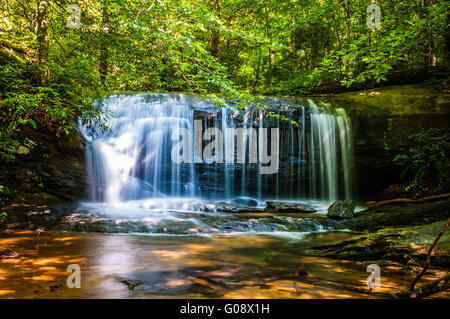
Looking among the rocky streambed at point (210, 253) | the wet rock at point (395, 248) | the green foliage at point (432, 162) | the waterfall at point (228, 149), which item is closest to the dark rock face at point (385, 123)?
the waterfall at point (228, 149)

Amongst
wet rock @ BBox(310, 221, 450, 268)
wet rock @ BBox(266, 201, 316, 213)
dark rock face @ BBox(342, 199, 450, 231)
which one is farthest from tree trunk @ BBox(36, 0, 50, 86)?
dark rock face @ BBox(342, 199, 450, 231)

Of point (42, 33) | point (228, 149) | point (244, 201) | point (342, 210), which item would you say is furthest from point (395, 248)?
point (228, 149)

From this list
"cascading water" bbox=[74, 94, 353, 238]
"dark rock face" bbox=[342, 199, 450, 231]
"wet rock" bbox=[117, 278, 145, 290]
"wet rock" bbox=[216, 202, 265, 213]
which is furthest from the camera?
"cascading water" bbox=[74, 94, 353, 238]

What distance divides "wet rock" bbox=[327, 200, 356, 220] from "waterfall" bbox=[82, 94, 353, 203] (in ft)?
9.74

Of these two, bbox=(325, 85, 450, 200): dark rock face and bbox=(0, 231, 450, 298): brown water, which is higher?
bbox=(325, 85, 450, 200): dark rock face

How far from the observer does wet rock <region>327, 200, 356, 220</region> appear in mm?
6593

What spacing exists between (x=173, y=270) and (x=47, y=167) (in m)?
5.55

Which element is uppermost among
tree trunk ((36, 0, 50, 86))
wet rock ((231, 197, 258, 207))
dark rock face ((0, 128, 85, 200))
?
tree trunk ((36, 0, 50, 86))

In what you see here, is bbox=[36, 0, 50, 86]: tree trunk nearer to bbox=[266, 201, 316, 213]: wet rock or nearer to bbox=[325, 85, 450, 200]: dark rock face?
bbox=[266, 201, 316, 213]: wet rock
